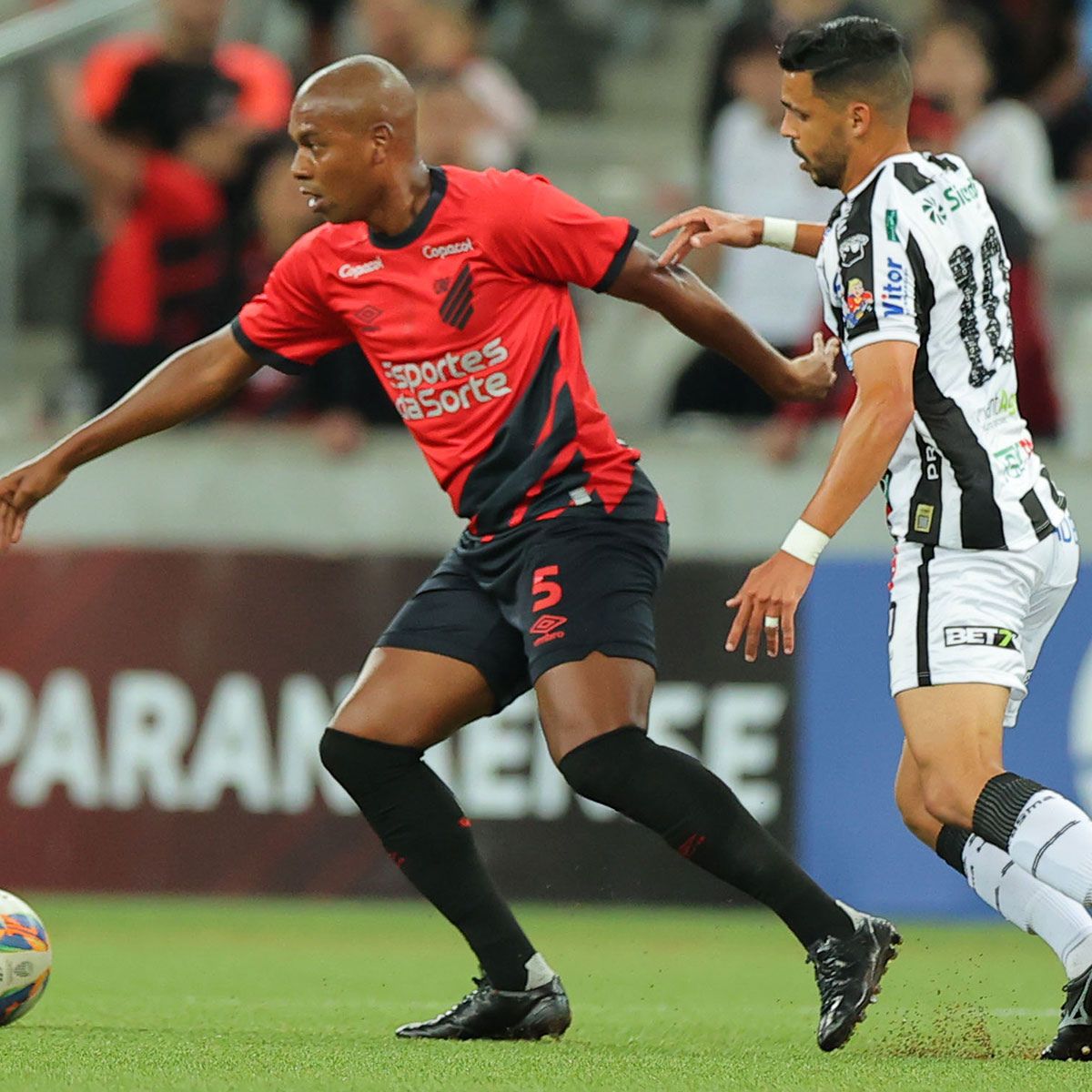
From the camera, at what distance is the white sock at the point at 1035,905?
15.9 ft

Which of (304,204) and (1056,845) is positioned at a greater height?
(304,204)

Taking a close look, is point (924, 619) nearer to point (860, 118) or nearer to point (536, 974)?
point (860, 118)

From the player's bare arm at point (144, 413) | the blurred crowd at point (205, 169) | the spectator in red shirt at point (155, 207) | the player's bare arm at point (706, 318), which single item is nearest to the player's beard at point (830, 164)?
the player's bare arm at point (706, 318)

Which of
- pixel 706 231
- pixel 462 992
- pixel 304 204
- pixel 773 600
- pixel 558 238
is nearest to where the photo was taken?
pixel 773 600

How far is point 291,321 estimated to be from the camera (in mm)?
5637

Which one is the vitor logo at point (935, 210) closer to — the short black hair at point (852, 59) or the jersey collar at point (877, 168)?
the jersey collar at point (877, 168)

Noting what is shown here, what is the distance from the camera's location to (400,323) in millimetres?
5414

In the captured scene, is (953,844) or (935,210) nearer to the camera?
(935,210)

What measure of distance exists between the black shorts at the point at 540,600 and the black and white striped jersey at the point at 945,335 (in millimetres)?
681

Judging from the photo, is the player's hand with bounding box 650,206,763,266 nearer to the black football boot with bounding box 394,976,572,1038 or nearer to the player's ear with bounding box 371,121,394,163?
the player's ear with bounding box 371,121,394,163

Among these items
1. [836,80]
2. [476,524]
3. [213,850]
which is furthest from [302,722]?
[836,80]

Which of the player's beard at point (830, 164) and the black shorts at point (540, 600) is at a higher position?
the player's beard at point (830, 164)

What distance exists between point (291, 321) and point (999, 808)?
2132mm

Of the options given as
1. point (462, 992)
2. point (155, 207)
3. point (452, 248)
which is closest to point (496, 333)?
point (452, 248)
